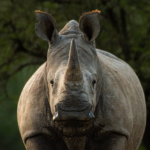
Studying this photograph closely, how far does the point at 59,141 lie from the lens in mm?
5566

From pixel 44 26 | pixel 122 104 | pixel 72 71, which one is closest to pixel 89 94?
pixel 72 71

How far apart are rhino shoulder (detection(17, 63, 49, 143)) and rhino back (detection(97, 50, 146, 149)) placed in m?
0.65

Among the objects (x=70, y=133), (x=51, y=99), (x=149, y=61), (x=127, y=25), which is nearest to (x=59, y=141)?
(x=70, y=133)

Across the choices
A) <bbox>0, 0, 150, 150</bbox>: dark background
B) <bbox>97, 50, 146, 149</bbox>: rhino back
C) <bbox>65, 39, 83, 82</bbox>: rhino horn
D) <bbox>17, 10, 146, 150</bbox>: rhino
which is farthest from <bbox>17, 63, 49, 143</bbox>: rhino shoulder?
<bbox>0, 0, 150, 150</bbox>: dark background

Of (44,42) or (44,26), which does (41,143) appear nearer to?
(44,26)

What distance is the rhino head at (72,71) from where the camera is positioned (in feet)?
15.1

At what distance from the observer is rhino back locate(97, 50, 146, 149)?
559 centimetres

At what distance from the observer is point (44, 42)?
14.4m

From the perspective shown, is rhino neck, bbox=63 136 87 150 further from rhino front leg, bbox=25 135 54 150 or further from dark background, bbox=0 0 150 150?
dark background, bbox=0 0 150 150

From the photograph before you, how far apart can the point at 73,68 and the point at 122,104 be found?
1155mm

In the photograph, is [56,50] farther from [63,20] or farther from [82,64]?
[63,20]

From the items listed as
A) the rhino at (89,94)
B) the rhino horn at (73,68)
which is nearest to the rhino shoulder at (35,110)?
the rhino at (89,94)

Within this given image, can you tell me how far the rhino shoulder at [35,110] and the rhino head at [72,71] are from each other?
0.21 meters

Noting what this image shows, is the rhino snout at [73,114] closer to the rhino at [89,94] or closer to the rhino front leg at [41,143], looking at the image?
the rhino at [89,94]
